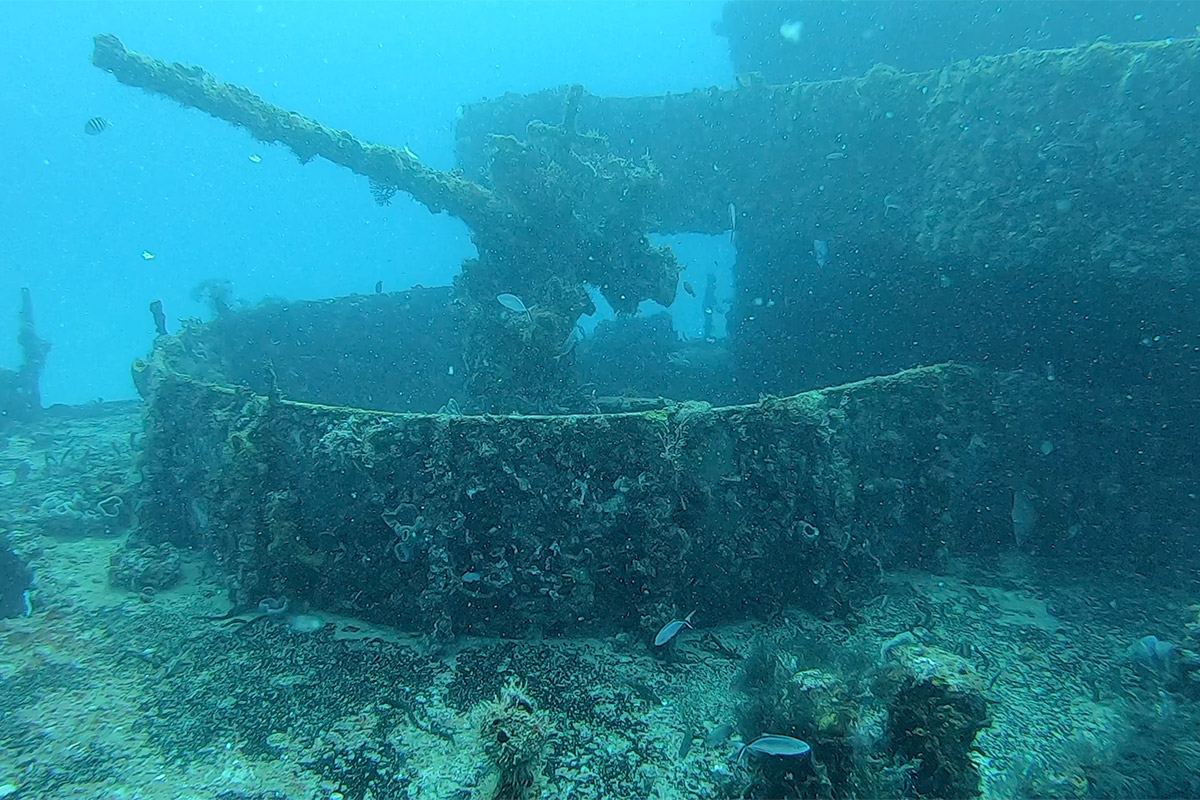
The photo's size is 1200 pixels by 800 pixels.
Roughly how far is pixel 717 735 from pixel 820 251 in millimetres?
11200

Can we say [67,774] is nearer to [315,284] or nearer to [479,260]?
[479,260]

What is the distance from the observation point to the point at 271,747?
5.06 m

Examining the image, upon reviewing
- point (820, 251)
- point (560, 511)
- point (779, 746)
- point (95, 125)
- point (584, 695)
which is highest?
point (95, 125)

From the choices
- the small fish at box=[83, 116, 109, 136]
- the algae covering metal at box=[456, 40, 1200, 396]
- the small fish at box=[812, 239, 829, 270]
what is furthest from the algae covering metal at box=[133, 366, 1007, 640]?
the small fish at box=[83, 116, 109, 136]

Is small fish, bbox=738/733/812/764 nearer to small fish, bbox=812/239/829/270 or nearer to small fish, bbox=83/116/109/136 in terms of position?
small fish, bbox=812/239/829/270

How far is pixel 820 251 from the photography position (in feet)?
43.2

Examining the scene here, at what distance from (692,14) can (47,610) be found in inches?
6590

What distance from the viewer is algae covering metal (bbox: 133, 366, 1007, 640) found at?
6.18m

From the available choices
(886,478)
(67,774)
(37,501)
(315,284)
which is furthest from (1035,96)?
(315,284)

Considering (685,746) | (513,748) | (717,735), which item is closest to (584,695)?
→ (685,746)

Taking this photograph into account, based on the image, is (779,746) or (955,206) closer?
(779,746)

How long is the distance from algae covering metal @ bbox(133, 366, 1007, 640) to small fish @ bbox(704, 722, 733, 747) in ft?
4.29

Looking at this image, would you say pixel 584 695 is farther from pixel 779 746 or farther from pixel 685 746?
pixel 779 746

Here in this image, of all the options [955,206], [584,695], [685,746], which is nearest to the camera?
[685,746]
